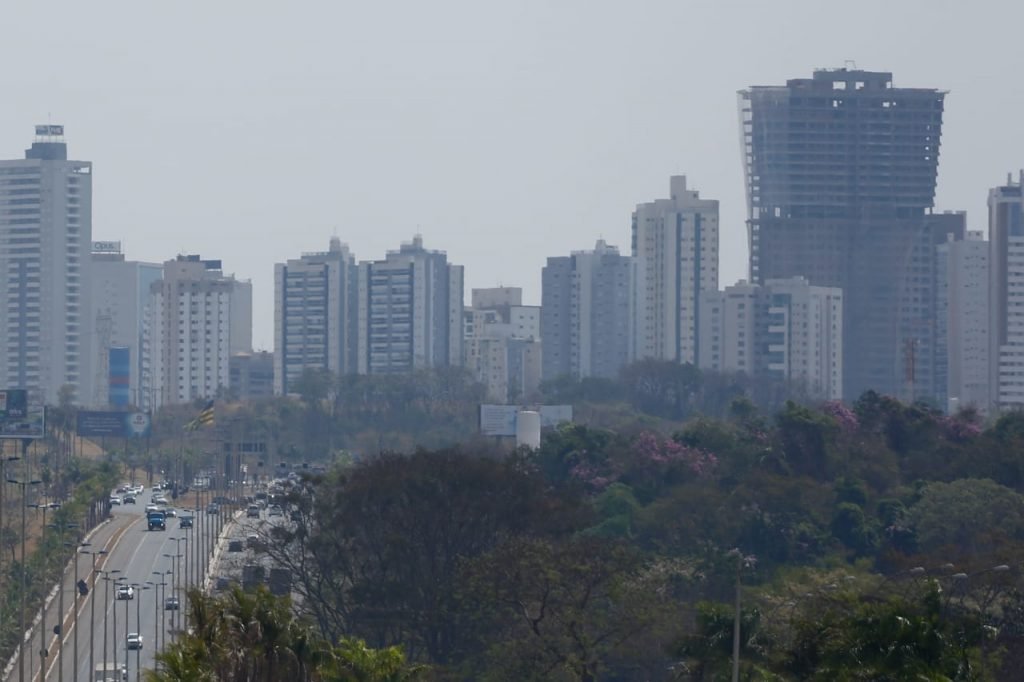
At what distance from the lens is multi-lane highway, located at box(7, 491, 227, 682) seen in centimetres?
6994

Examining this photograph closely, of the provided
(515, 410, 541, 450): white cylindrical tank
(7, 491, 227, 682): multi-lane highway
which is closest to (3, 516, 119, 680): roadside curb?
(7, 491, 227, 682): multi-lane highway

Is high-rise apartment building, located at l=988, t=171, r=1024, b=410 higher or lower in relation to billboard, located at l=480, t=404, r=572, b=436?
higher

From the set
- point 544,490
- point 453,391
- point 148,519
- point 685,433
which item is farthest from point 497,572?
point 453,391

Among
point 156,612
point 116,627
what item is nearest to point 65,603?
point 156,612

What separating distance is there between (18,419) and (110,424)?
12.1 m

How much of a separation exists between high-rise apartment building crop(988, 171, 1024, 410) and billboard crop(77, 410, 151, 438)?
74560mm

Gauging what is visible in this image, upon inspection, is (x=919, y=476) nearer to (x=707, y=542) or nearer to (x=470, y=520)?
(x=707, y=542)

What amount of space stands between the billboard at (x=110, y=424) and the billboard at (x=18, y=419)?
16.0 feet

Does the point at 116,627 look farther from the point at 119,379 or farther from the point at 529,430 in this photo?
the point at 119,379

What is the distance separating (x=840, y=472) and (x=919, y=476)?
3.08 m

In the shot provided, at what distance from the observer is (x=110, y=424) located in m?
156

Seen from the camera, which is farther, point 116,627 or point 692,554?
point 116,627

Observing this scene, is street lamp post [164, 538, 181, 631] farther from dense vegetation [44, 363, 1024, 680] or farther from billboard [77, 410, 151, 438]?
billboard [77, 410, 151, 438]

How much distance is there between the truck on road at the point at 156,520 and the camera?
107m
